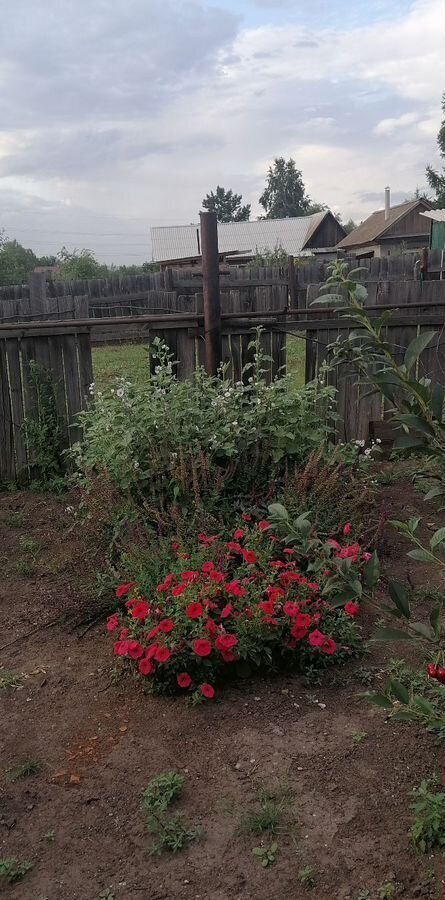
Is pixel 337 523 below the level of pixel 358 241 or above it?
below

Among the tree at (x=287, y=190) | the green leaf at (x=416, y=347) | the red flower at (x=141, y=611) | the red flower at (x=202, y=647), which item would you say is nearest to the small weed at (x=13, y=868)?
the red flower at (x=202, y=647)

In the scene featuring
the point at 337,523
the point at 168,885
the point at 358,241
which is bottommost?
the point at 168,885

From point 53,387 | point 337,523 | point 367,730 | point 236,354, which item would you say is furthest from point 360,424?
point 367,730

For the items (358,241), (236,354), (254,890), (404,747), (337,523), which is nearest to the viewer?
(254,890)

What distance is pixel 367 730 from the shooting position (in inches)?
96.1

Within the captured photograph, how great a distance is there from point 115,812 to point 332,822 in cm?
66

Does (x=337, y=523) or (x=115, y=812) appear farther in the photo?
(x=337, y=523)

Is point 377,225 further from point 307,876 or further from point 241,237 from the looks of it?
point 307,876

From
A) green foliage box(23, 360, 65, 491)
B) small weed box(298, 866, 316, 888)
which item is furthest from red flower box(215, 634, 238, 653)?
green foliage box(23, 360, 65, 491)

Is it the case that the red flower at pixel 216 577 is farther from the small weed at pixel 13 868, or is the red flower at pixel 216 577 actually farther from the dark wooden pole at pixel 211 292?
the dark wooden pole at pixel 211 292

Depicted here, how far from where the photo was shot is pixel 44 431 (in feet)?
17.2

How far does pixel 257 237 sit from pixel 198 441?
120ft

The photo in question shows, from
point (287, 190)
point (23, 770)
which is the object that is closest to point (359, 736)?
point (23, 770)

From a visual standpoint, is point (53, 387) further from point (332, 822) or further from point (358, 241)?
point (358, 241)
